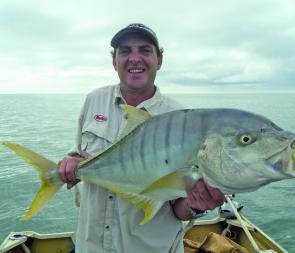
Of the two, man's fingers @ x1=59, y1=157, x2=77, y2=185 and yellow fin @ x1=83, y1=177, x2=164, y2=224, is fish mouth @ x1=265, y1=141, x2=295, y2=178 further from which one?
man's fingers @ x1=59, y1=157, x2=77, y2=185

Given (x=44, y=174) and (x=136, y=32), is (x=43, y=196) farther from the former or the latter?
(x=136, y=32)

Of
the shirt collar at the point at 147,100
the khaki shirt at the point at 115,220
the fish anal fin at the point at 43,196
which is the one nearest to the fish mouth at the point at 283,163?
the khaki shirt at the point at 115,220

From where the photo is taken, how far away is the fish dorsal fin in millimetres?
2430

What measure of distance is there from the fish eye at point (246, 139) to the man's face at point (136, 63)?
128 cm

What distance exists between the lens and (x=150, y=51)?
3145mm

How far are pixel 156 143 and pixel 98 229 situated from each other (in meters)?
1.05

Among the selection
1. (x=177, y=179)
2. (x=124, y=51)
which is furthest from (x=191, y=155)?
(x=124, y=51)

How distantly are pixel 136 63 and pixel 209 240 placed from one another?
2.68 m

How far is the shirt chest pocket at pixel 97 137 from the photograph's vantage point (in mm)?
2989

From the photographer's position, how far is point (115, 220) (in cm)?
281

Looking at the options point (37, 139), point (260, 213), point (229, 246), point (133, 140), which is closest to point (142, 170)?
point (133, 140)

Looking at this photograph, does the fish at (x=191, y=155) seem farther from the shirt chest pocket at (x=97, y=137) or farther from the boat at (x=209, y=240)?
the boat at (x=209, y=240)

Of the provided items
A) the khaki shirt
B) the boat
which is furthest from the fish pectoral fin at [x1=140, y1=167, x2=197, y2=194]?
the boat

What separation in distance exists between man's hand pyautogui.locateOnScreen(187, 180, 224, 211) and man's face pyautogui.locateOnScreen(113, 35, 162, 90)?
1160 mm
